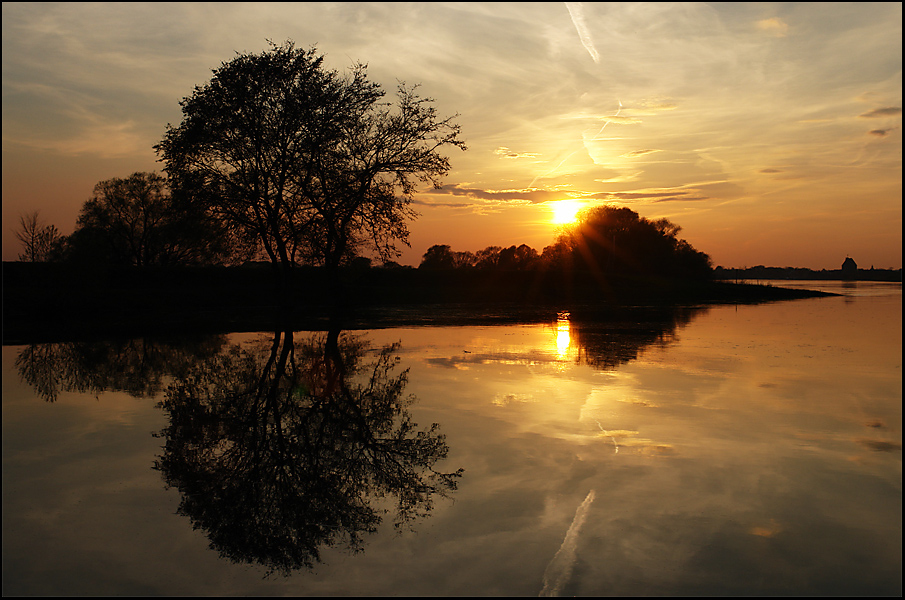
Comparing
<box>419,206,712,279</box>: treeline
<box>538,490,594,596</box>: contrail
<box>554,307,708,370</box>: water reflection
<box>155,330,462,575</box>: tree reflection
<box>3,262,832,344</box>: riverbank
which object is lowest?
<box>538,490,594,596</box>: contrail

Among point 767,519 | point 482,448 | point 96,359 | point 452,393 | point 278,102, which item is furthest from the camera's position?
point 278,102

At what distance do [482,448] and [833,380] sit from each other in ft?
27.5

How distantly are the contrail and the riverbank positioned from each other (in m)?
17.0

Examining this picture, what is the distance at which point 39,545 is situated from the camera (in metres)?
5.05

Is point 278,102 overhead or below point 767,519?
overhead

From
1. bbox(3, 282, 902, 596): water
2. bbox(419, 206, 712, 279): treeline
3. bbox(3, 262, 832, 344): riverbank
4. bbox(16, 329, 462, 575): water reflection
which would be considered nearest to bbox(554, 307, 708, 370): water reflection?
bbox(3, 282, 902, 596): water

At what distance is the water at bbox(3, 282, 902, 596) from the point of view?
461 centimetres

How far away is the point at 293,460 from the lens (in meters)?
7.04

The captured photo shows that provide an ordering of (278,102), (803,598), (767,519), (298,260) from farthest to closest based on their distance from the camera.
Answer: (298,260)
(278,102)
(767,519)
(803,598)

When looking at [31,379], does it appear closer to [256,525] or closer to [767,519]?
[256,525]

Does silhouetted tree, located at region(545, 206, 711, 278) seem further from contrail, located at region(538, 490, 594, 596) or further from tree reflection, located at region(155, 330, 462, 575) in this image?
contrail, located at region(538, 490, 594, 596)

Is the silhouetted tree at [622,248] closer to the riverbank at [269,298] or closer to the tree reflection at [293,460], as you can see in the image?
the riverbank at [269,298]

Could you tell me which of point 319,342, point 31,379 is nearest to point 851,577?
point 31,379

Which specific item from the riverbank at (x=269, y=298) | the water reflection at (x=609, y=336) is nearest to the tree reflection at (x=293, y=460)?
the water reflection at (x=609, y=336)
